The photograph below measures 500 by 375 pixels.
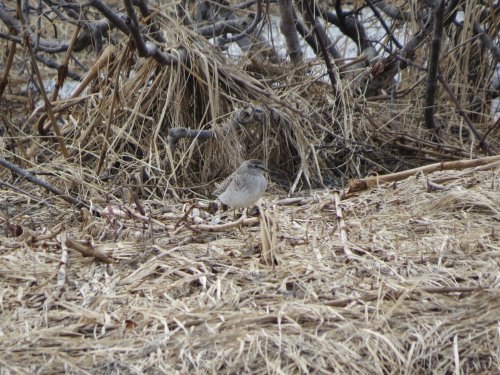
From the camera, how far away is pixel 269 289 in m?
4.11

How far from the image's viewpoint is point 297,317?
374 centimetres

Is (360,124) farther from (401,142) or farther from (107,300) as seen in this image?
(107,300)

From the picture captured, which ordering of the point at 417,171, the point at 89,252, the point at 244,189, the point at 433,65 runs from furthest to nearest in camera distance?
the point at 433,65
the point at 417,171
the point at 244,189
the point at 89,252

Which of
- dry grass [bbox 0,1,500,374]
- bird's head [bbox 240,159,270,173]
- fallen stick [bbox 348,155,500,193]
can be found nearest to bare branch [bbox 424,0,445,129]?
dry grass [bbox 0,1,500,374]

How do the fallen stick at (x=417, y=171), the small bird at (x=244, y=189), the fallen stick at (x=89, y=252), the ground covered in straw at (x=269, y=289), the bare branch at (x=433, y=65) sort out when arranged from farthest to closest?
the bare branch at (x=433, y=65)
the fallen stick at (x=417, y=171)
the small bird at (x=244, y=189)
the fallen stick at (x=89, y=252)
the ground covered in straw at (x=269, y=289)

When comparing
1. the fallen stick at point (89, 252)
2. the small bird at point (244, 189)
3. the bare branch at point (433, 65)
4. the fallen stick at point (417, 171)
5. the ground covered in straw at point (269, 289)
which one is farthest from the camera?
the bare branch at point (433, 65)

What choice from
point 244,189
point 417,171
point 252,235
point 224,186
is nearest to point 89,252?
point 252,235

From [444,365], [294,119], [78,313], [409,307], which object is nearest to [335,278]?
[409,307]

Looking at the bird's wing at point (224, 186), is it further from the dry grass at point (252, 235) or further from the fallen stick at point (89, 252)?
the fallen stick at point (89, 252)

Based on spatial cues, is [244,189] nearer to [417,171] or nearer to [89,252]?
[417,171]

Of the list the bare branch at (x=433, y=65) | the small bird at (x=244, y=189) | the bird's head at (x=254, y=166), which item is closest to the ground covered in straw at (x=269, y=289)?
the small bird at (x=244, y=189)

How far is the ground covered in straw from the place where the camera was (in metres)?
3.52

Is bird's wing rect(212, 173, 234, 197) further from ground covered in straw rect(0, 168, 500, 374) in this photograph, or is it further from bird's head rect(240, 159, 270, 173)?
ground covered in straw rect(0, 168, 500, 374)

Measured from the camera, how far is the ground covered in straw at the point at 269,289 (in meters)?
3.52
